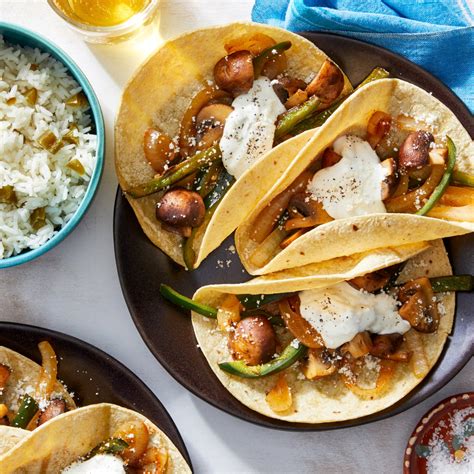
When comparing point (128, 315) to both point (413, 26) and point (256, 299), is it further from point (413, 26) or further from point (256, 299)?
point (413, 26)

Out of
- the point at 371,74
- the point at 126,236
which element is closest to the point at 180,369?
the point at 126,236

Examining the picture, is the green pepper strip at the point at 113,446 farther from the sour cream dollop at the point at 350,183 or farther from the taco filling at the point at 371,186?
the sour cream dollop at the point at 350,183

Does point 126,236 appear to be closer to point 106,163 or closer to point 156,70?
point 106,163

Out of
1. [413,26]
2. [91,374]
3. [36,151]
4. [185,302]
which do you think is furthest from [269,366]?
[413,26]

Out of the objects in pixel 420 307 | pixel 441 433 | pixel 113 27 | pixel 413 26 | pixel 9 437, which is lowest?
pixel 441 433

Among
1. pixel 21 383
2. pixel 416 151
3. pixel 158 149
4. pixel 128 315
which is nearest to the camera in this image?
pixel 416 151

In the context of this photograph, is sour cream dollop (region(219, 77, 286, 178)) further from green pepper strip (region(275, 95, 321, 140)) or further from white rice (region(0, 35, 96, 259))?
white rice (region(0, 35, 96, 259))

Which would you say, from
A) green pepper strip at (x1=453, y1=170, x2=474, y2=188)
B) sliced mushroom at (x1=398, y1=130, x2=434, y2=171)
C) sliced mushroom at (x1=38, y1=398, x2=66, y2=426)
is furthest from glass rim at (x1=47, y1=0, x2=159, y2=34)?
sliced mushroom at (x1=38, y1=398, x2=66, y2=426)
